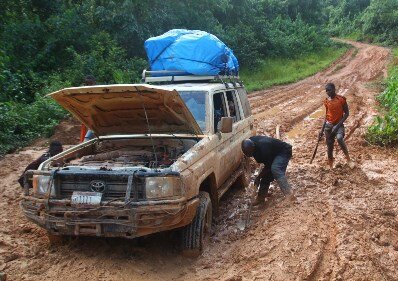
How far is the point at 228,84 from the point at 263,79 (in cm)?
1862

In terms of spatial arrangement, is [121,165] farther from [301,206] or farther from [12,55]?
[12,55]

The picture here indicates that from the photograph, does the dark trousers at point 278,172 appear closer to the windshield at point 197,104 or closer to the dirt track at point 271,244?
the dirt track at point 271,244

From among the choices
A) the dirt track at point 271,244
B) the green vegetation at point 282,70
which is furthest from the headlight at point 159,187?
the green vegetation at point 282,70

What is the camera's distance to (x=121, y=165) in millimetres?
5234

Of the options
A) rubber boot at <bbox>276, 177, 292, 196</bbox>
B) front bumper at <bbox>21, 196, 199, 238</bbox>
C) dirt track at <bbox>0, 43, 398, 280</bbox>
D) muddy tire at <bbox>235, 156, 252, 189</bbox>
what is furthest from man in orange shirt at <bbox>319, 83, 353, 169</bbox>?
front bumper at <bbox>21, 196, 199, 238</bbox>

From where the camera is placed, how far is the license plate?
14.6 feet

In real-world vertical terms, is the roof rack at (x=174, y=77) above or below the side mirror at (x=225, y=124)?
above

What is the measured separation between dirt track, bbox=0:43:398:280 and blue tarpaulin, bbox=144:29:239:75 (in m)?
2.06

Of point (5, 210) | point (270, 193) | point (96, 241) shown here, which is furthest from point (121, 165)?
point (270, 193)

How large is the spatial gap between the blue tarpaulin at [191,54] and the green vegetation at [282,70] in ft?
45.7

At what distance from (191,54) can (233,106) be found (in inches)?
43.8

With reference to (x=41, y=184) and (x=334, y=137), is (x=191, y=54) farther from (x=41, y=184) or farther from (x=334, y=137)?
(x=41, y=184)

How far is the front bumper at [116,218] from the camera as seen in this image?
437cm

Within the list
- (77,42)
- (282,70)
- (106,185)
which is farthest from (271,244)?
(282,70)
